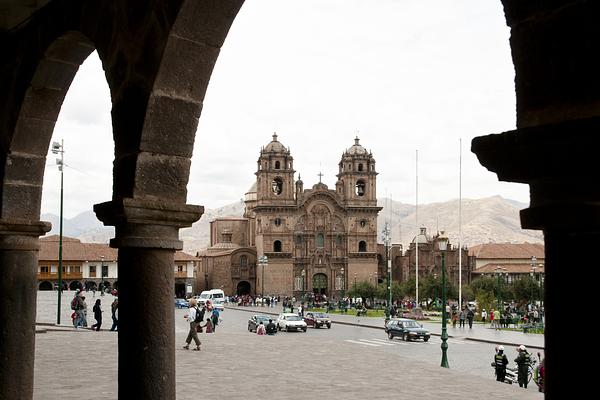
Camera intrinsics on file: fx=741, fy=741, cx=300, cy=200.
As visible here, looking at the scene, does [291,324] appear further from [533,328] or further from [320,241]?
[320,241]

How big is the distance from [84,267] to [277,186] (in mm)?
22410

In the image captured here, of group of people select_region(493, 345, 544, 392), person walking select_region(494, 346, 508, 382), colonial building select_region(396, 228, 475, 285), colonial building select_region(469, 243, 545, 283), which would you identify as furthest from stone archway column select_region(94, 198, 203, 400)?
colonial building select_region(469, 243, 545, 283)

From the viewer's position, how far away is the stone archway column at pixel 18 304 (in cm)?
575

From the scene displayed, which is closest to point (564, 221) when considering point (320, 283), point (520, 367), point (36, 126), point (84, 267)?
point (36, 126)

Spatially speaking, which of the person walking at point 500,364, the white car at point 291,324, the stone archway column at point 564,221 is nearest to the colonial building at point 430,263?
the white car at point 291,324

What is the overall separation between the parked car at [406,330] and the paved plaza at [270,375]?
11.8 m

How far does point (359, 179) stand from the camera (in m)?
80.6

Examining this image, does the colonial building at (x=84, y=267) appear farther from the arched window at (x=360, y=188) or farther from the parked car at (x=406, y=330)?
the parked car at (x=406, y=330)

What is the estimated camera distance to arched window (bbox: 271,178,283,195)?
7938 centimetres

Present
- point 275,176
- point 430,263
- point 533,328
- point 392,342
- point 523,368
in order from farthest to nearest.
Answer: point 430,263 < point 275,176 < point 533,328 < point 392,342 < point 523,368

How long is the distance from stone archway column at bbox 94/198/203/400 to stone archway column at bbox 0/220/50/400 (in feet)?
5.99

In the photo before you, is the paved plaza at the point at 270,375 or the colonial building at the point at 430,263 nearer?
the paved plaza at the point at 270,375

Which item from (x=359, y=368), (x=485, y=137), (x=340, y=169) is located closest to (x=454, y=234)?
(x=340, y=169)

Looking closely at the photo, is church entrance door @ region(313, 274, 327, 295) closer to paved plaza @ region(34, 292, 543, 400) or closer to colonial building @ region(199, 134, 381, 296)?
colonial building @ region(199, 134, 381, 296)
